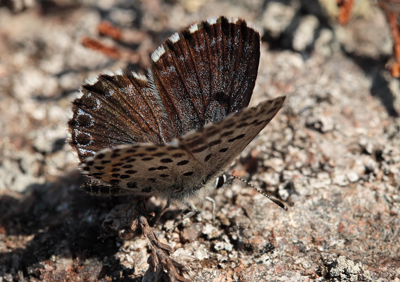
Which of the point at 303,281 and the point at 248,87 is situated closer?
the point at 303,281

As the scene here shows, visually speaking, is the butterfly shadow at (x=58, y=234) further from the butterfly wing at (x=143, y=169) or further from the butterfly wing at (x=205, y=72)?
the butterfly wing at (x=205, y=72)

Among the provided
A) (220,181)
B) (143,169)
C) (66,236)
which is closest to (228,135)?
(143,169)

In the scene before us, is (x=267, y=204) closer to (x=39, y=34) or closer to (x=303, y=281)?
(x=303, y=281)

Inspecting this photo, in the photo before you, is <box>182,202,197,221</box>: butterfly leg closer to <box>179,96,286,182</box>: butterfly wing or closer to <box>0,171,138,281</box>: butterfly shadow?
<box>179,96,286,182</box>: butterfly wing

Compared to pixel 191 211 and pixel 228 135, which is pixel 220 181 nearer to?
pixel 191 211

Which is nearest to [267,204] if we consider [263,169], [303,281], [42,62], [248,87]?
[263,169]

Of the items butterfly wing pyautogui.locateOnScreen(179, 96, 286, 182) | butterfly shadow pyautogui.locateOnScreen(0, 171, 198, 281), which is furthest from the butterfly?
butterfly shadow pyautogui.locateOnScreen(0, 171, 198, 281)
